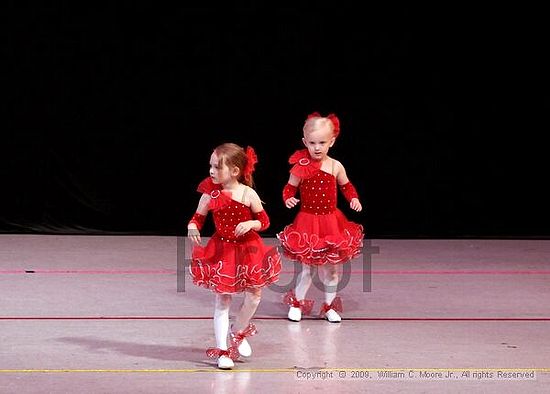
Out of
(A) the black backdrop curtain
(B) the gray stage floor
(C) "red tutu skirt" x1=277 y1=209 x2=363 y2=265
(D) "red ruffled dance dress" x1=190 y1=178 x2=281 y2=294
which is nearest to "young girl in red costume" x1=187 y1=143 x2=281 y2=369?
(D) "red ruffled dance dress" x1=190 y1=178 x2=281 y2=294

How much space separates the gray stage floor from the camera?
3826 millimetres

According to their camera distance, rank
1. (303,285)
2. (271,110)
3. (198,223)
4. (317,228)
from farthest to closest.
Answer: (271,110)
(303,285)
(317,228)
(198,223)

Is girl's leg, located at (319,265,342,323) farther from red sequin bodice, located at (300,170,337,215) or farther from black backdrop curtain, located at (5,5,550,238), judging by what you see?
black backdrop curtain, located at (5,5,550,238)

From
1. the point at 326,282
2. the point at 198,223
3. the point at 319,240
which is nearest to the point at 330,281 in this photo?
the point at 326,282

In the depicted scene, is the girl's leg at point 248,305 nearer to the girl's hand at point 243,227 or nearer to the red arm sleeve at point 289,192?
the girl's hand at point 243,227

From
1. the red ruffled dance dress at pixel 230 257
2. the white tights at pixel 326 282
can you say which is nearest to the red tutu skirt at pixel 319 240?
the white tights at pixel 326 282

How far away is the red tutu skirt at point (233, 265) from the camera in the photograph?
3977 mm

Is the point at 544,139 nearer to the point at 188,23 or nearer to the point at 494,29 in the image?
the point at 494,29

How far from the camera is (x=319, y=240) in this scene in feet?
15.5

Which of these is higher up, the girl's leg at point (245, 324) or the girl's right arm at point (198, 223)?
the girl's right arm at point (198, 223)

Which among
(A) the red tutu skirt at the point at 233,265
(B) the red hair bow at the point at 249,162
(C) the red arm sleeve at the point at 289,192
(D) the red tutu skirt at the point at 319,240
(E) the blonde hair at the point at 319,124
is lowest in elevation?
(A) the red tutu skirt at the point at 233,265

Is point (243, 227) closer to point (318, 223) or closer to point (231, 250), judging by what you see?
point (231, 250)

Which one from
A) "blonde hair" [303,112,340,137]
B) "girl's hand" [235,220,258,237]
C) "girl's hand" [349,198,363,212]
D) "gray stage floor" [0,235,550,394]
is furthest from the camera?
"girl's hand" [349,198,363,212]

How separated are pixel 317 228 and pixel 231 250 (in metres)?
0.80
